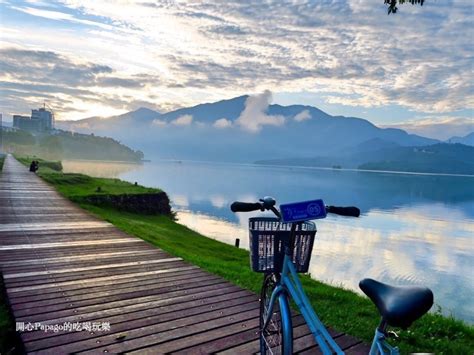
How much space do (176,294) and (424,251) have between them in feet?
113

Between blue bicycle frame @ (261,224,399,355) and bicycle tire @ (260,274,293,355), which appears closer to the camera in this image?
blue bicycle frame @ (261,224,399,355)

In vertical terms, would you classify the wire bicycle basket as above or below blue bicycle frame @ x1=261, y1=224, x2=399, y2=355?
above

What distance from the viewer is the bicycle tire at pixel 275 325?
10.6ft

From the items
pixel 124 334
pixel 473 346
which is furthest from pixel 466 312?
pixel 124 334

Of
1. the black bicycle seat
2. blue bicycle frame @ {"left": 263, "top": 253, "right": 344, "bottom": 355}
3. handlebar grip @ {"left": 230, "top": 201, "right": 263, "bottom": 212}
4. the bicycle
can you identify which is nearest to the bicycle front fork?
the black bicycle seat

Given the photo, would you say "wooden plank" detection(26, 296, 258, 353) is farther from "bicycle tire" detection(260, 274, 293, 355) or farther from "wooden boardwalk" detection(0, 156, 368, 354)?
"bicycle tire" detection(260, 274, 293, 355)

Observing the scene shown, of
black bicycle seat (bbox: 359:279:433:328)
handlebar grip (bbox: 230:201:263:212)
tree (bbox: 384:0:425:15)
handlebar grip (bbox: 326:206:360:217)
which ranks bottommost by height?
black bicycle seat (bbox: 359:279:433:328)

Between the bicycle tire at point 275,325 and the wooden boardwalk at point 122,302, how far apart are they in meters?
0.55

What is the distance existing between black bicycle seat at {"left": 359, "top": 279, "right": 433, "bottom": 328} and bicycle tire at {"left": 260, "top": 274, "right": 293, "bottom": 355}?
39.1 inches

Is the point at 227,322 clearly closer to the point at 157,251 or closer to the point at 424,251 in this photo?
the point at 157,251

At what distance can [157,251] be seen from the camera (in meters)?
8.91

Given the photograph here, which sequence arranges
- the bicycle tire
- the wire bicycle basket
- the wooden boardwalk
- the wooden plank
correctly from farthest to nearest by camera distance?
the wooden boardwalk < the wooden plank < the wire bicycle basket < the bicycle tire

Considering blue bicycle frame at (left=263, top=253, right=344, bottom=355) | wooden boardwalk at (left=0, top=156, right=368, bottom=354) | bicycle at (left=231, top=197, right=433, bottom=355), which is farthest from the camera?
wooden boardwalk at (left=0, top=156, right=368, bottom=354)

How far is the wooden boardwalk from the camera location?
173 inches
